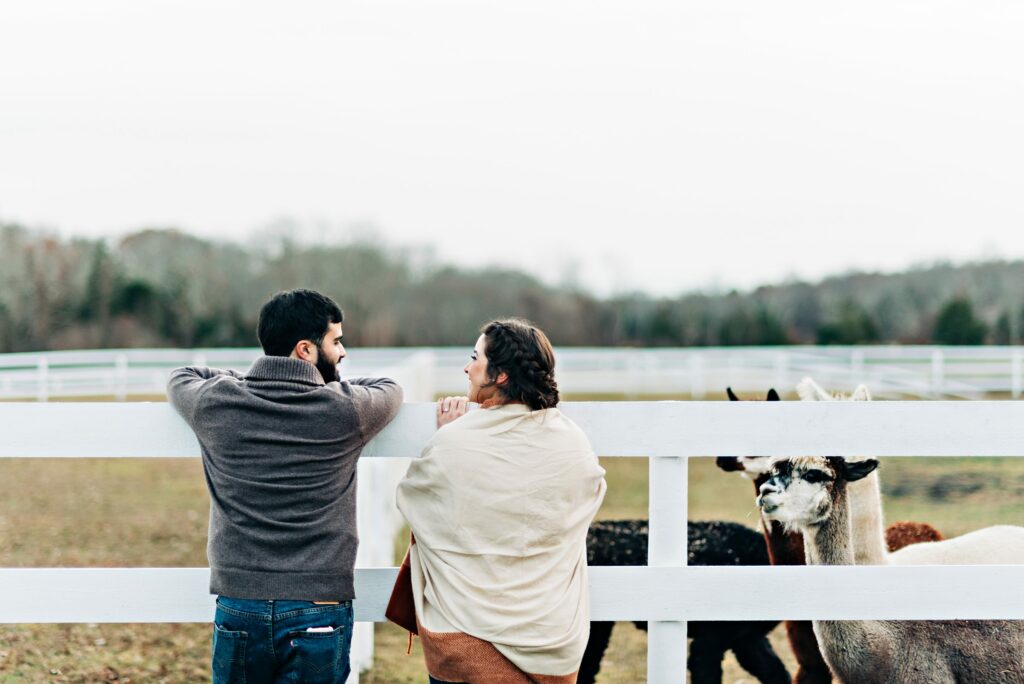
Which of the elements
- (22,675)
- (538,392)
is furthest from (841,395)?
(22,675)

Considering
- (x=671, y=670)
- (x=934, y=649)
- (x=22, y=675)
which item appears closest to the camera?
(x=671, y=670)

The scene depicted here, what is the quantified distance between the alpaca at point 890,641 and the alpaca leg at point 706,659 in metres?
0.48

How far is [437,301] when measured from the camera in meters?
52.2

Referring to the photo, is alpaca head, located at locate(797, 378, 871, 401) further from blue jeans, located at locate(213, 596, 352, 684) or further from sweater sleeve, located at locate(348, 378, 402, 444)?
blue jeans, located at locate(213, 596, 352, 684)

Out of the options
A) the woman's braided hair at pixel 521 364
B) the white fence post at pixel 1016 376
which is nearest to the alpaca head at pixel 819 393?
the woman's braided hair at pixel 521 364

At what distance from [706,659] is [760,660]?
248mm

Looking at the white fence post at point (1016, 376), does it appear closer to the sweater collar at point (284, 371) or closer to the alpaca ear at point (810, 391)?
the alpaca ear at point (810, 391)

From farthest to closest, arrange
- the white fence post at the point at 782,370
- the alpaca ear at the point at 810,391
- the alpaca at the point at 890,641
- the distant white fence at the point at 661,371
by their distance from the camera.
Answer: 1. the white fence post at the point at 782,370
2. the distant white fence at the point at 661,371
3. the alpaca ear at the point at 810,391
4. the alpaca at the point at 890,641

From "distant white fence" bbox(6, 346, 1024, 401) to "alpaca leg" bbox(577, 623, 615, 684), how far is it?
16.4m

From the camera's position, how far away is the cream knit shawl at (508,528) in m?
2.13

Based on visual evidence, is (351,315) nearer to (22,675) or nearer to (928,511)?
(928,511)

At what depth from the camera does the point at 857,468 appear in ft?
10.0

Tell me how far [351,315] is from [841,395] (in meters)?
47.2

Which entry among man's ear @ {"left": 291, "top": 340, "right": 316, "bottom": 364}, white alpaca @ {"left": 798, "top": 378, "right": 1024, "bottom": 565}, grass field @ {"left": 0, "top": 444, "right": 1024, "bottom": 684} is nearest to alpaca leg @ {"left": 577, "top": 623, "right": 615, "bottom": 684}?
grass field @ {"left": 0, "top": 444, "right": 1024, "bottom": 684}
